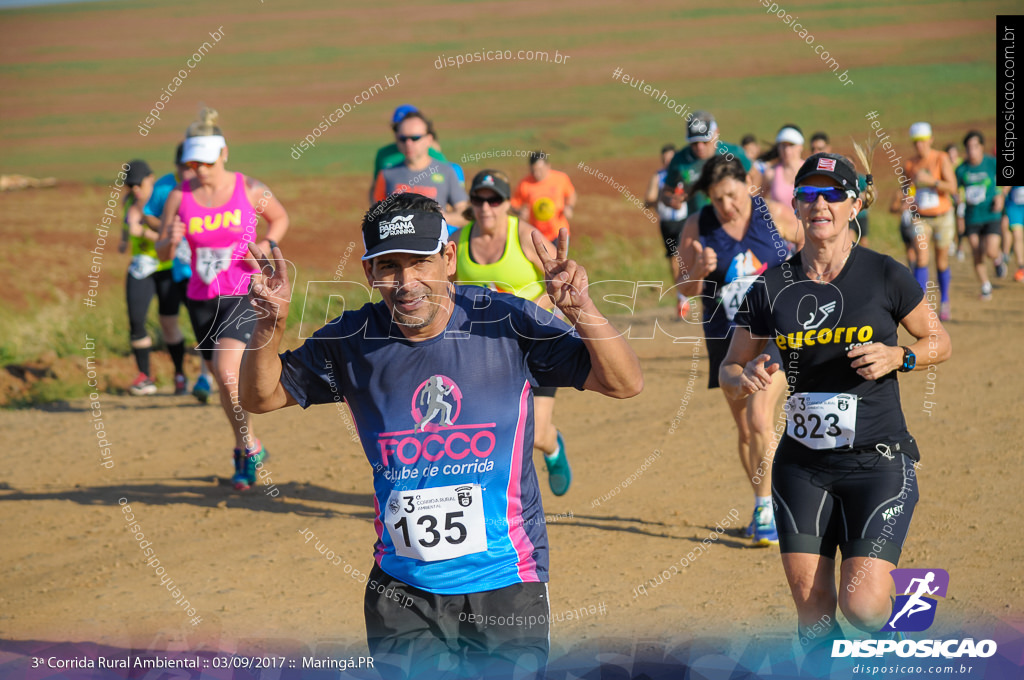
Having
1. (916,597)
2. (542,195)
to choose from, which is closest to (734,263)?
(916,597)

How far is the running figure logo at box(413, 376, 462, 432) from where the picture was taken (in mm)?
3080

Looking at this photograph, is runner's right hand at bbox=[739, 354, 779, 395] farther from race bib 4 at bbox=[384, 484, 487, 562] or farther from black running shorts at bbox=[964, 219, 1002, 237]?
black running shorts at bbox=[964, 219, 1002, 237]

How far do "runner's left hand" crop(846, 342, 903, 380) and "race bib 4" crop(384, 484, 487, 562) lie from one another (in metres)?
1.56

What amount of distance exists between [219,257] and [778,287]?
176 inches

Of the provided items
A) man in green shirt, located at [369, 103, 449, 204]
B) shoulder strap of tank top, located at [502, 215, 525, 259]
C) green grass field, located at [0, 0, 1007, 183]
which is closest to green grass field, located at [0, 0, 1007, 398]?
green grass field, located at [0, 0, 1007, 183]

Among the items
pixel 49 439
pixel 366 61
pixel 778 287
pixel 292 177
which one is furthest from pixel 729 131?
pixel 778 287

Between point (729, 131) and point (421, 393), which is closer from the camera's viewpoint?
point (421, 393)

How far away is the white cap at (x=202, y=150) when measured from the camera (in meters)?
6.98

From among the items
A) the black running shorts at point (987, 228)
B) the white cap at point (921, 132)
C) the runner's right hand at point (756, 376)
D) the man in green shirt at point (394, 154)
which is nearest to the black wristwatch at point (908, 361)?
the runner's right hand at point (756, 376)

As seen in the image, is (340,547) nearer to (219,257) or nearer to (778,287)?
(219,257)

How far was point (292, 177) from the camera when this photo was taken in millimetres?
36406

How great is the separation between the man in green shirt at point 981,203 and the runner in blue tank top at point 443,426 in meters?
11.5

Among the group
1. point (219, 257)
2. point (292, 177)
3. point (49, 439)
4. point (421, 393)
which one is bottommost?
point (49, 439)

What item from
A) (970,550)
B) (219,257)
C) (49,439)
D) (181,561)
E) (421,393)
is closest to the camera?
(421,393)
